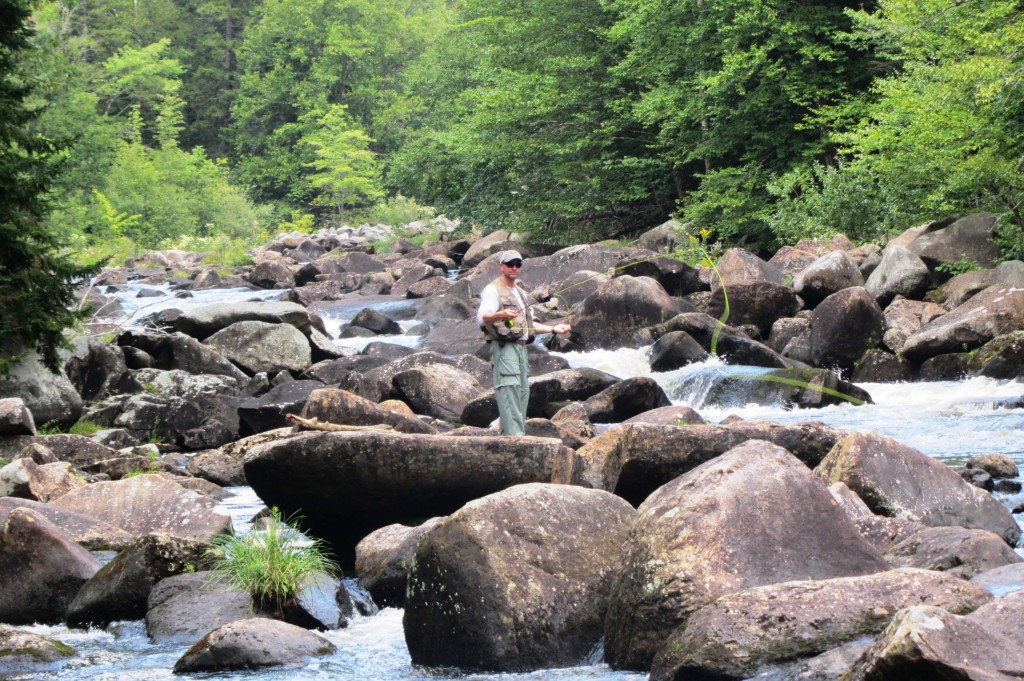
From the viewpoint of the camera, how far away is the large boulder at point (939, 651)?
3934 millimetres

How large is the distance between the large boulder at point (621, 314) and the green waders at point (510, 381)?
392 inches

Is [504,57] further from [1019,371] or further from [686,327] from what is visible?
[1019,371]

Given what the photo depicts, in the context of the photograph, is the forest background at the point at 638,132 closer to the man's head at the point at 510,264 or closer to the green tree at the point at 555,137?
the green tree at the point at 555,137

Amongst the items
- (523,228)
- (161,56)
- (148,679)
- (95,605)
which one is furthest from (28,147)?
(161,56)

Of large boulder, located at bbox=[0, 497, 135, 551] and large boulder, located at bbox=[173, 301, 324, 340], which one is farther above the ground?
large boulder, located at bbox=[173, 301, 324, 340]

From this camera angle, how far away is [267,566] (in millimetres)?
6906

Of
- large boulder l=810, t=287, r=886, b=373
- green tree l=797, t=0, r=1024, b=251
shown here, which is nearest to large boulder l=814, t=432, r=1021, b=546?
large boulder l=810, t=287, r=886, b=373

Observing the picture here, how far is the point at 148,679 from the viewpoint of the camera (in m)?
6.04

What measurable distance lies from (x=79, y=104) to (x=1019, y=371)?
4480 centimetres

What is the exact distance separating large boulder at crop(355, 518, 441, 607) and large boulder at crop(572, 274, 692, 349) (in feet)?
38.4

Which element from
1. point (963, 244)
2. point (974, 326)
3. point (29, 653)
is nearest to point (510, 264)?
point (29, 653)

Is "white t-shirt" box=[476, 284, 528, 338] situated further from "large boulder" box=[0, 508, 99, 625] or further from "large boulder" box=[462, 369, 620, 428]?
"large boulder" box=[462, 369, 620, 428]

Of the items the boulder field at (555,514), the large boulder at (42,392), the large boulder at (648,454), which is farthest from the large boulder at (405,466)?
the large boulder at (42,392)

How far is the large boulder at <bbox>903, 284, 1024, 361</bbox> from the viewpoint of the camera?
618 inches
